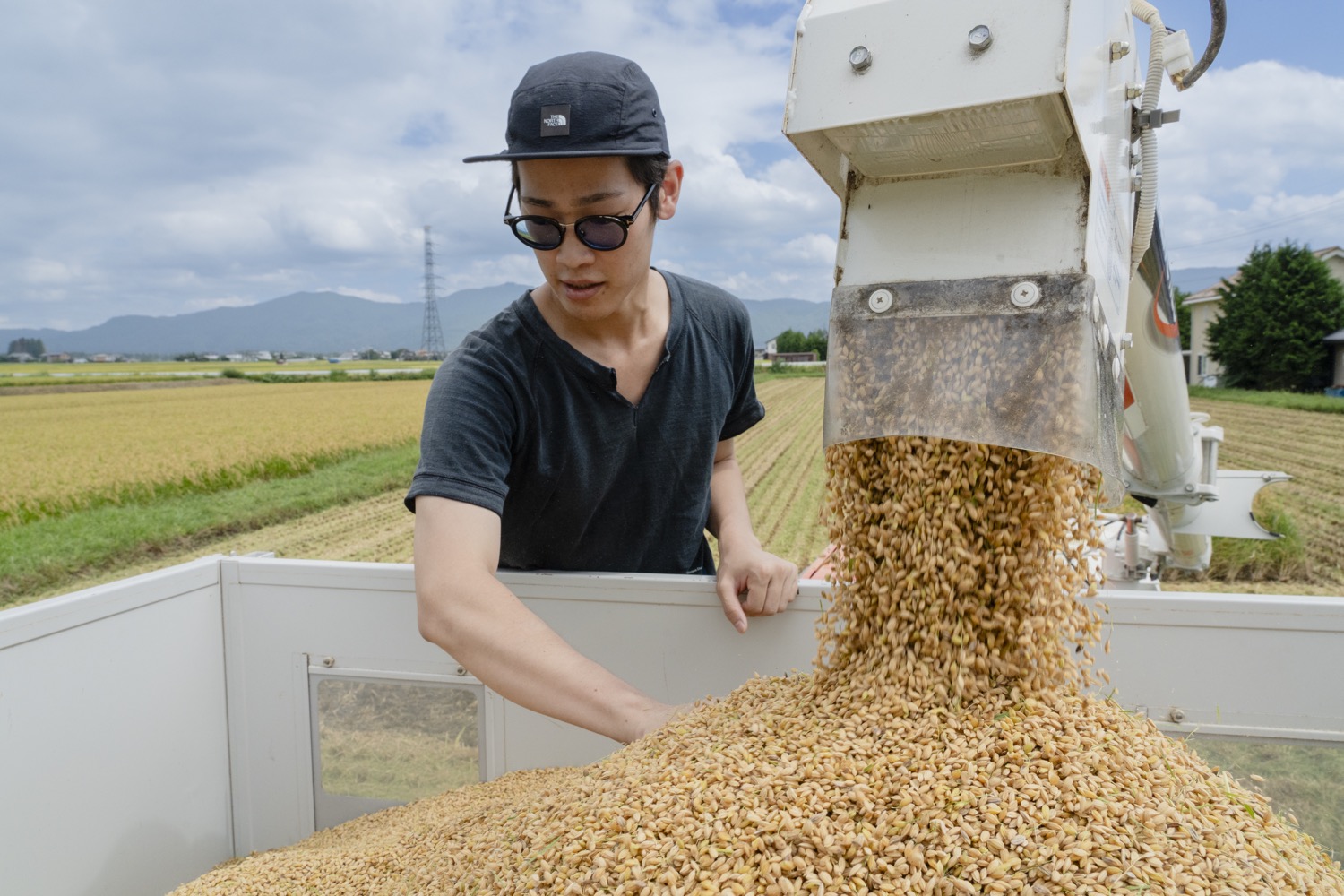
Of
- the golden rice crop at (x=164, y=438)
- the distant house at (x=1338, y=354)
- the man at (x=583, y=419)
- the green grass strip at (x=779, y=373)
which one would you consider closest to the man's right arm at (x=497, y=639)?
the man at (x=583, y=419)

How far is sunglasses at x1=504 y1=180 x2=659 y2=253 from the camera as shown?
1784 millimetres

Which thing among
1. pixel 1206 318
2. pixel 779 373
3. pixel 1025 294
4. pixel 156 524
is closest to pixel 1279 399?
pixel 779 373

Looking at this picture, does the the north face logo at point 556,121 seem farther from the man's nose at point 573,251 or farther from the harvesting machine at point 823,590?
the harvesting machine at point 823,590

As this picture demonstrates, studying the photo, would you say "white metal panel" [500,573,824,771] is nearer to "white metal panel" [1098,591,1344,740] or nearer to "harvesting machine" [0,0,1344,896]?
"harvesting machine" [0,0,1344,896]

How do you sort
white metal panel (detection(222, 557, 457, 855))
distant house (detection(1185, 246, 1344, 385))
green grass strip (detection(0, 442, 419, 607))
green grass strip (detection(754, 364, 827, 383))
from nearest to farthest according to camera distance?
white metal panel (detection(222, 557, 457, 855)) → green grass strip (detection(0, 442, 419, 607)) → green grass strip (detection(754, 364, 827, 383)) → distant house (detection(1185, 246, 1344, 385))

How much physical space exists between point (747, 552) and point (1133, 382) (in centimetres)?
117

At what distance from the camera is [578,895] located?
1223 mm

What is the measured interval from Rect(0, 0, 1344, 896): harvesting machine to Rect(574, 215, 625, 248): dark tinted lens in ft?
1.97

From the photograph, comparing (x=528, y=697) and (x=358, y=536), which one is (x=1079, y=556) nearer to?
(x=528, y=697)

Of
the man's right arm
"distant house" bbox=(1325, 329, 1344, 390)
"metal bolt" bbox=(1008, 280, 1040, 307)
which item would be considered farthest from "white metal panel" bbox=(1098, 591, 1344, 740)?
"distant house" bbox=(1325, 329, 1344, 390)

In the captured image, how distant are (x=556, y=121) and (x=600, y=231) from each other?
0.23 meters

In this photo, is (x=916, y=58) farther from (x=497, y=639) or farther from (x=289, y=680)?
(x=289, y=680)

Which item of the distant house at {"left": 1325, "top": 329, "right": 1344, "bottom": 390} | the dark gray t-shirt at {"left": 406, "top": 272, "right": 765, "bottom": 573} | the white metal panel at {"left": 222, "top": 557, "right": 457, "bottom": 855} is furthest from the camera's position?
the distant house at {"left": 1325, "top": 329, "right": 1344, "bottom": 390}

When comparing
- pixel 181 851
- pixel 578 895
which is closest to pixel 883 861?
pixel 578 895
